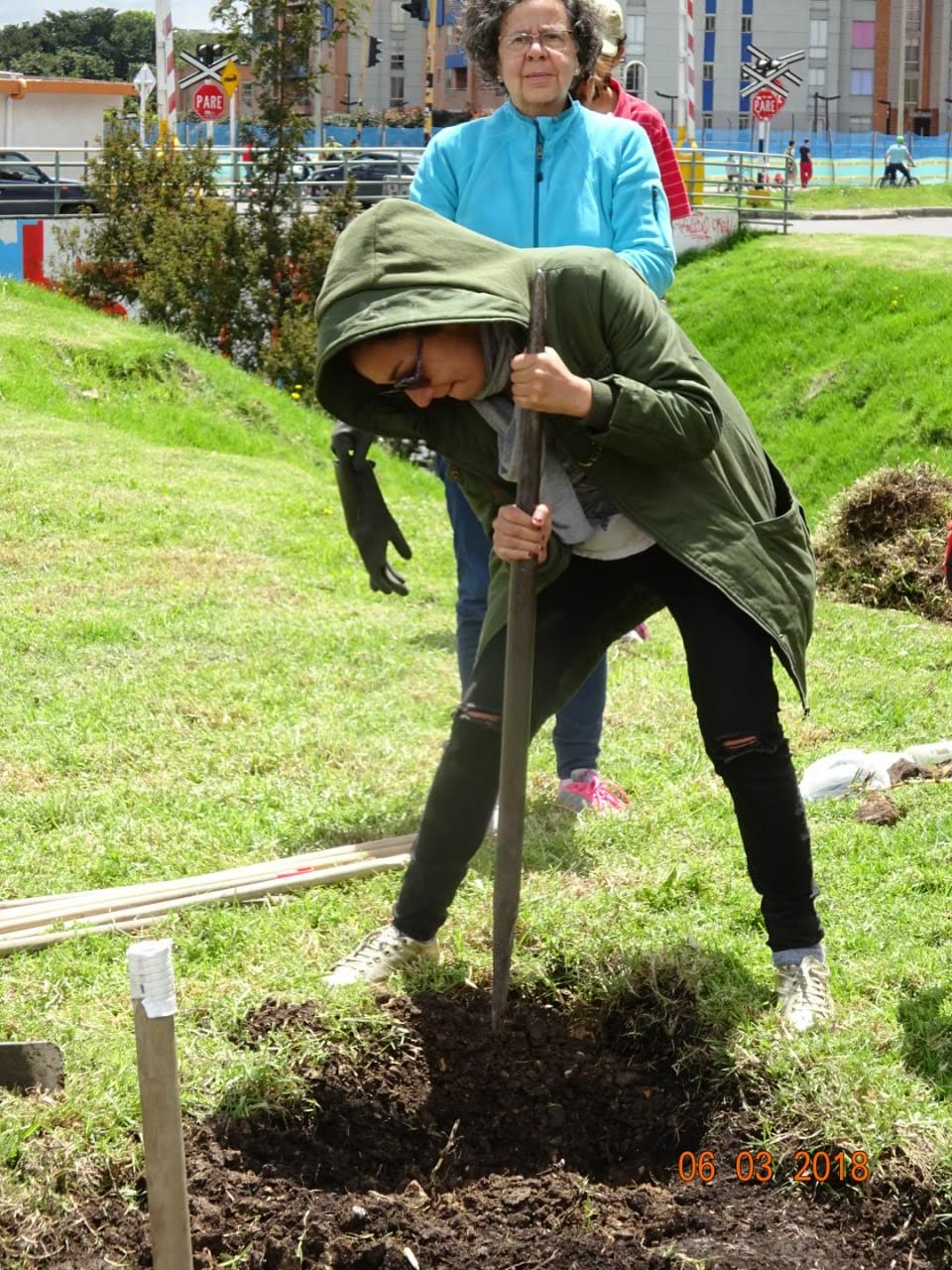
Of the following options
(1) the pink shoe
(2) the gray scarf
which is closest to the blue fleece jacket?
(2) the gray scarf

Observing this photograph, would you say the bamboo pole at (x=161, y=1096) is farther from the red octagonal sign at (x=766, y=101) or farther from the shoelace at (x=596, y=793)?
the red octagonal sign at (x=766, y=101)

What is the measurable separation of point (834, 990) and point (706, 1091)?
1.55 ft

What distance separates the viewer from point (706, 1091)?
3328 mm

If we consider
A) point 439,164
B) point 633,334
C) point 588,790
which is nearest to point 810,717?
point 588,790

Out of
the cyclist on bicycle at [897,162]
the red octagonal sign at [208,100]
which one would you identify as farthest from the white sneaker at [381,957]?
the cyclist on bicycle at [897,162]

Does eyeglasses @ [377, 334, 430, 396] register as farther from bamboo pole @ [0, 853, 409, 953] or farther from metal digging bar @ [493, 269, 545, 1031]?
bamboo pole @ [0, 853, 409, 953]

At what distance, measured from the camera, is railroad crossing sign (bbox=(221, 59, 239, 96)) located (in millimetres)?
26678

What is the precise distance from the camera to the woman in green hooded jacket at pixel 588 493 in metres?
3.01

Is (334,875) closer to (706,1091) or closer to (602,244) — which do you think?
(706,1091)

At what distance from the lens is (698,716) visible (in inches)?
133

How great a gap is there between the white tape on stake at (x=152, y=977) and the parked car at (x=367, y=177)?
1667cm

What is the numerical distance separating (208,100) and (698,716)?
988 inches

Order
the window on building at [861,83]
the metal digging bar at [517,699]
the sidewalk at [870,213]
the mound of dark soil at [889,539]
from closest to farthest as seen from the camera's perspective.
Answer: the metal digging bar at [517,699], the mound of dark soil at [889,539], the sidewalk at [870,213], the window on building at [861,83]

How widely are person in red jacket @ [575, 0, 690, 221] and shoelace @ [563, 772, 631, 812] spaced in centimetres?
179
